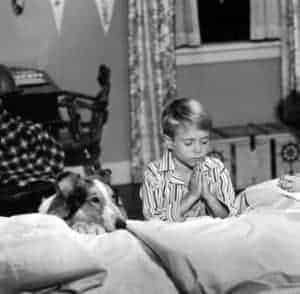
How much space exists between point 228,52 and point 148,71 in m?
A: 0.68

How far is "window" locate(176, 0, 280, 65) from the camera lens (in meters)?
5.14

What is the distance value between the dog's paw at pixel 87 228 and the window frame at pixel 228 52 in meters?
3.60

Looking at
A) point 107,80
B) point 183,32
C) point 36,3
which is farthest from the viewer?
point 183,32

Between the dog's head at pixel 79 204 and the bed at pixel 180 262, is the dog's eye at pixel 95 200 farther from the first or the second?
the bed at pixel 180 262

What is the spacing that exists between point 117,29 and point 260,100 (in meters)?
1.24

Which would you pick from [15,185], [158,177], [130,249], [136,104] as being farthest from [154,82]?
[130,249]

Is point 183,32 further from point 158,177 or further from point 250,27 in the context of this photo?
point 158,177

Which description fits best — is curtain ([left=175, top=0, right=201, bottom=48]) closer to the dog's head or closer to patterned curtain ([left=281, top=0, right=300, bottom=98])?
patterned curtain ([left=281, top=0, right=300, bottom=98])

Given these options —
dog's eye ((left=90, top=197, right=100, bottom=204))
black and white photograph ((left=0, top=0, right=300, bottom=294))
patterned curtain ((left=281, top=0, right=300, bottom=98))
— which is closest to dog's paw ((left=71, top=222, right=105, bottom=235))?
black and white photograph ((left=0, top=0, right=300, bottom=294))

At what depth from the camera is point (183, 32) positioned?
16.6 ft

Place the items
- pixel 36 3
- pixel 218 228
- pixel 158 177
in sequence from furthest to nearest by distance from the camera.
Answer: pixel 36 3 → pixel 158 177 → pixel 218 228

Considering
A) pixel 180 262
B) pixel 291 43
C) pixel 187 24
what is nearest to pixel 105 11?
pixel 187 24

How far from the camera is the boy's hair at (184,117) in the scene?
2.16 meters

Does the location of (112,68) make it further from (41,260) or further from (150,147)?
(41,260)
